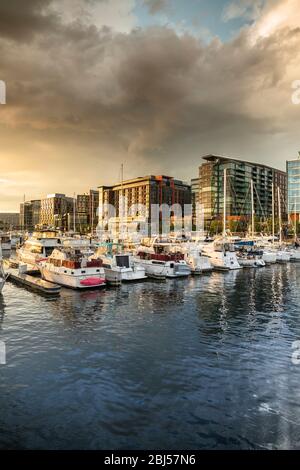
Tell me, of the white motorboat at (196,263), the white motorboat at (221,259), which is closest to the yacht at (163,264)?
the white motorboat at (196,263)

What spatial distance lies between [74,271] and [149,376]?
24472 millimetres

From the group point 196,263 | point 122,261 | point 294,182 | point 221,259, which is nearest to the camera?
point 122,261

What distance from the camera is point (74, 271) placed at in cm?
3862

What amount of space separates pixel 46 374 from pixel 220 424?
8726 mm

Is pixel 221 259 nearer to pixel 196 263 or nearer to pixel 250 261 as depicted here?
pixel 196 263

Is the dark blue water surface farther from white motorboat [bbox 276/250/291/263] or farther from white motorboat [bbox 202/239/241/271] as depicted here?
white motorboat [bbox 276/250/291/263]

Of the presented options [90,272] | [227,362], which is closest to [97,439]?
[227,362]

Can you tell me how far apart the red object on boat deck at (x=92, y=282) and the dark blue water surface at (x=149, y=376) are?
700 cm

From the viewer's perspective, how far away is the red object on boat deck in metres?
38.5

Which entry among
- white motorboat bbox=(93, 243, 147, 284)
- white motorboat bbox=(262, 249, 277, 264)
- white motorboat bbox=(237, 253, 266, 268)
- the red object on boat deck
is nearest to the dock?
the red object on boat deck

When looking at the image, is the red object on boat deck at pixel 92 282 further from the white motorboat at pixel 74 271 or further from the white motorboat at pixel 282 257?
the white motorboat at pixel 282 257

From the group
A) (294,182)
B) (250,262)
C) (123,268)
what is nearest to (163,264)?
(123,268)
